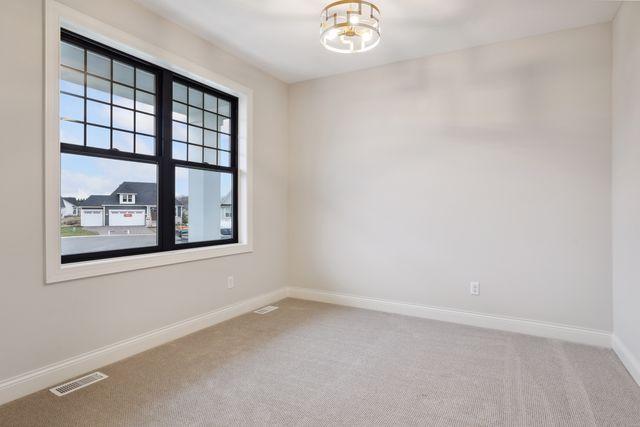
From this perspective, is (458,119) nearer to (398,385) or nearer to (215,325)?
(398,385)

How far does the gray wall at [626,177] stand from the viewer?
7.97ft

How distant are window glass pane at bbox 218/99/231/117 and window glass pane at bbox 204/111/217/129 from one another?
0.13 m

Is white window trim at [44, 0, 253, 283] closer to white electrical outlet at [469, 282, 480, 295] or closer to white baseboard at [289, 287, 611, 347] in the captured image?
white baseboard at [289, 287, 611, 347]

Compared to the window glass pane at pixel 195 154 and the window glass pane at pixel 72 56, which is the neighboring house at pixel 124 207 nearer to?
the window glass pane at pixel 195 154

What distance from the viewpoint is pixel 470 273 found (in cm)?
358

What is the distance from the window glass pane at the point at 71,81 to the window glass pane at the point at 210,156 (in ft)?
3.97

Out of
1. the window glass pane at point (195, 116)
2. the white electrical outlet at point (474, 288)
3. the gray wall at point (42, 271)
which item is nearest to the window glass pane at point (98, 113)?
the gray wall at point (42, 271)

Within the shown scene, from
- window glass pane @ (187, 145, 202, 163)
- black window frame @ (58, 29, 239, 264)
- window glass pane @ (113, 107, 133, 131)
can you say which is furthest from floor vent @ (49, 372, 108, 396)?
window glass pane @ (187, 145, 202, 163)

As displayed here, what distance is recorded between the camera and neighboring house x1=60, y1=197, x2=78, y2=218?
2.59 m

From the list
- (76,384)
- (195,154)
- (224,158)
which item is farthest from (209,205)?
(76,384)

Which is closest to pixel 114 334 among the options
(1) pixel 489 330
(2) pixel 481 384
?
(2) pixel 481 384

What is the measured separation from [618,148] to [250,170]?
328 centimetres

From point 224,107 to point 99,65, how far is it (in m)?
1.31

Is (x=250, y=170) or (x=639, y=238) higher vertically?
(x=250, y=170)
